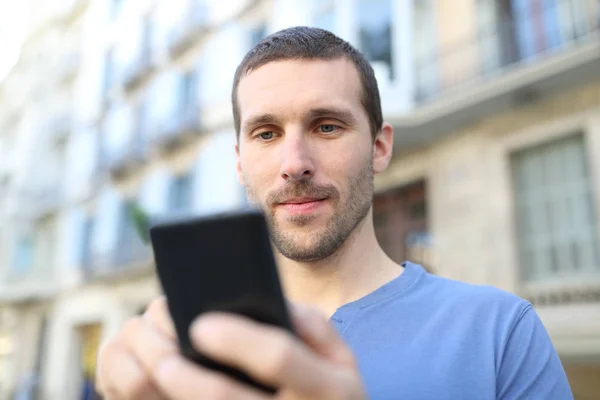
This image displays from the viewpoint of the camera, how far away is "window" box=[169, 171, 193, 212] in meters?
14.2

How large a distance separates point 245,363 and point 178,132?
1411 cm

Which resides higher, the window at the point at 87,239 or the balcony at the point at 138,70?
the balcony at the point at 138,70

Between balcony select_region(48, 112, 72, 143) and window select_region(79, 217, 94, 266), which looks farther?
balcony select_region(48, 112, 72, 143)

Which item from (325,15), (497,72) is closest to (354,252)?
(497,72)

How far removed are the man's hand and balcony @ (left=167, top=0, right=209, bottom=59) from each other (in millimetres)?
14308

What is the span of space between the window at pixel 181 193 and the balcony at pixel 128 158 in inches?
66.5

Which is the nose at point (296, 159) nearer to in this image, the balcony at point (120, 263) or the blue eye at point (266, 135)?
the blue eye at point (266, 135)

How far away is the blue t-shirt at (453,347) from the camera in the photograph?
1133 mm

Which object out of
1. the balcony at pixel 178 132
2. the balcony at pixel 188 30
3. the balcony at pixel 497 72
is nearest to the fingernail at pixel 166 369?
the balcony at pixel 497 72

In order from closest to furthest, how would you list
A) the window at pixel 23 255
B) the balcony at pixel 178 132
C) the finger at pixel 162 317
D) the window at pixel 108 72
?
the finger at pixel 162 317 < the balcony at pixel 178 132 < the window at pixel 108 72 < the window at pixel 23 255

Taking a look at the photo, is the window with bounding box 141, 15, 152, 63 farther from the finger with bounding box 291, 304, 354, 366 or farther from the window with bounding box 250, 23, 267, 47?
the finger with bounding box 291, 304, 354, 366

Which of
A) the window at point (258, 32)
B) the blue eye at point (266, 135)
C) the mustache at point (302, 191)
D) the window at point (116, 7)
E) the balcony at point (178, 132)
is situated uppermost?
the window at point (116, 7)

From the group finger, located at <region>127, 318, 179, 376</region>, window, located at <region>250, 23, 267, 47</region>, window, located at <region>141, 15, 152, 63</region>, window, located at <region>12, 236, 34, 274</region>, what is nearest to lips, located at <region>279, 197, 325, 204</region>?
finger, located at <region>127, 318, 179, 376</region>

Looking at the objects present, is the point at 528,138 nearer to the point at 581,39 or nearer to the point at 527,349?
the point at 581,39
